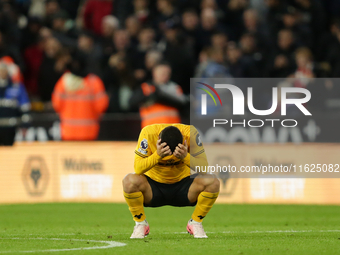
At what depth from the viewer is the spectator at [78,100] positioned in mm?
14125

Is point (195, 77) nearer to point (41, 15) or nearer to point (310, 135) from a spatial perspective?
point (310, 135)

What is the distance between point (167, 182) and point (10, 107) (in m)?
7.43

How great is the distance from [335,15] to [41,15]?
7295 millimetres

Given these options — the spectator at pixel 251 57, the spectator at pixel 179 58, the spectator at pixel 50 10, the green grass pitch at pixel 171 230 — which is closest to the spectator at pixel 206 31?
the spectator at pixel 251 57

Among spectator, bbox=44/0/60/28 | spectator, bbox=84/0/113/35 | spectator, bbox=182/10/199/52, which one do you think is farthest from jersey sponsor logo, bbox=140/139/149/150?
spectator, bbox=44/0/60/28

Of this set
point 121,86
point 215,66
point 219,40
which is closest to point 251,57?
point 219,40

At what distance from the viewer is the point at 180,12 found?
15.8 metres

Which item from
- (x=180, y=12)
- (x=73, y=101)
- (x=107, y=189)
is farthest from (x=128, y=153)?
(x=180, y=12)

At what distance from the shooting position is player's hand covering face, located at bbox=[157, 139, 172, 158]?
684 cm

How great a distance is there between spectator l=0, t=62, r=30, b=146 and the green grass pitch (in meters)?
2.04

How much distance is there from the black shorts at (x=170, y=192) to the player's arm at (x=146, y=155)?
1.03 ft

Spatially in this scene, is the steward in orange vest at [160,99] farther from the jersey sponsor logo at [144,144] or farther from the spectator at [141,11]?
the jersey sponsor logo at [144,144]

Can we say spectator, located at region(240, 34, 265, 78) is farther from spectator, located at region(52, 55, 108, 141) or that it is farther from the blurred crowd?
spectator, located at region(52, 55, 108, 141)

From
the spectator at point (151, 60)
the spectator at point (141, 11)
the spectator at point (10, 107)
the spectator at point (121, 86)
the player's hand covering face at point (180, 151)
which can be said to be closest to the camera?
the player's hand covering face at point (180, 151)
